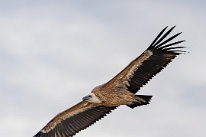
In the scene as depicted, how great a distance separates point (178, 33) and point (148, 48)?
118cm

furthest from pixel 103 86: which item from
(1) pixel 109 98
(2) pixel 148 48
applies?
(2) pixel 148 48

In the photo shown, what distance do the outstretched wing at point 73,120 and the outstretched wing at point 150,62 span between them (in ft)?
7.20

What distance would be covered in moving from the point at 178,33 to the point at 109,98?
2.98m

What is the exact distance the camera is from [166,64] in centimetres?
1800

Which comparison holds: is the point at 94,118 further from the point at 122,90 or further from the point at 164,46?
the point at 164,46

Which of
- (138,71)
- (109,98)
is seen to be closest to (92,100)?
(109,98)

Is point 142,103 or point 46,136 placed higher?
point 46,136

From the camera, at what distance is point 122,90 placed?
18.3 metres

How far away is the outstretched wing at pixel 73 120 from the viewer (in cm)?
1998

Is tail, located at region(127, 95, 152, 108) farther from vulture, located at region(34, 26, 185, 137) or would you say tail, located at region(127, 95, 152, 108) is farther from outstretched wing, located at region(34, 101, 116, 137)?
outstretched wing, located at region(34, 101, 116, 137)

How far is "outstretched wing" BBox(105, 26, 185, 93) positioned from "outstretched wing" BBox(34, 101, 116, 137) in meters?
2.19

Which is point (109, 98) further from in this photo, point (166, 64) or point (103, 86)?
point (166, 64)

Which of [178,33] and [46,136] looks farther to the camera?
[46,136]

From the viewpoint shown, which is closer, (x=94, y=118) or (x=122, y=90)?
(x=122, y=90)
